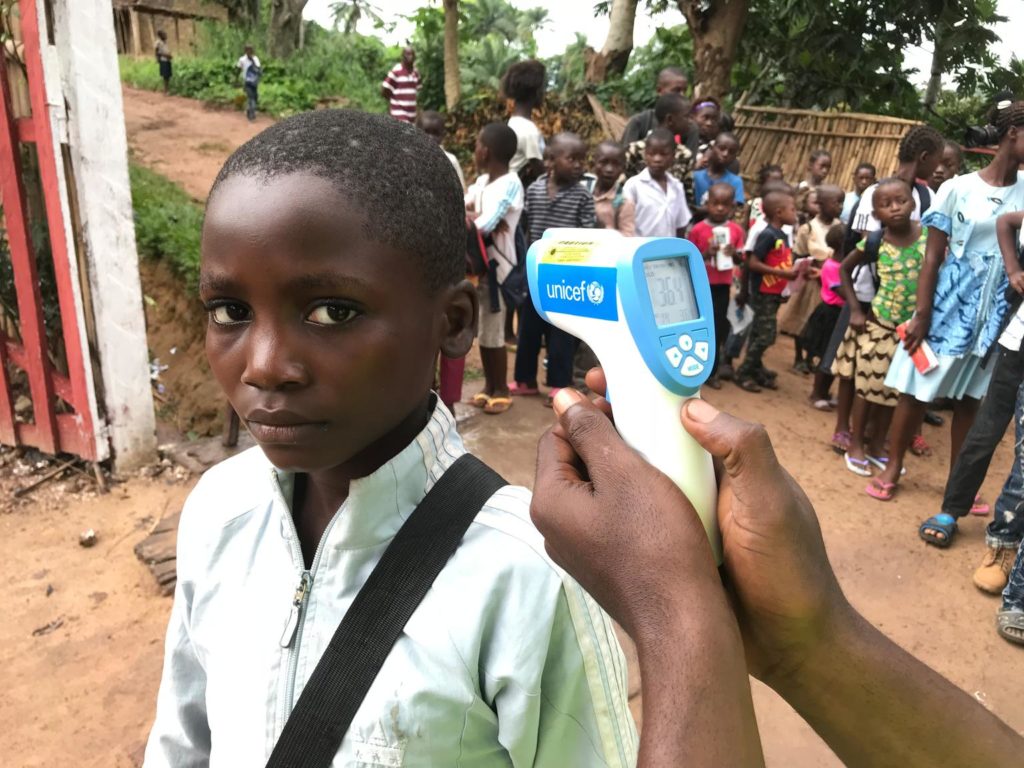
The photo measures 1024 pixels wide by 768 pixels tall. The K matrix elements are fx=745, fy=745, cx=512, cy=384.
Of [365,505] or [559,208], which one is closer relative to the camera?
[365,505]

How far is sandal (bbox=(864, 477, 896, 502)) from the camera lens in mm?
4156

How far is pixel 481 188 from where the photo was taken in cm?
449

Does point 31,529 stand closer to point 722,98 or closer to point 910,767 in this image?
point 910,767

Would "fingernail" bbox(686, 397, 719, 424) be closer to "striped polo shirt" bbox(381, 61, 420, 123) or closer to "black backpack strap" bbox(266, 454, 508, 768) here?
"black backpack strap" bbox(266, 454, 508, 768)

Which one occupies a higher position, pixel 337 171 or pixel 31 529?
pixel 337 171

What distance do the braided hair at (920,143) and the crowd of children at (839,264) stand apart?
0.5 inches

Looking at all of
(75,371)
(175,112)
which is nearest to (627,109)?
(175,112)

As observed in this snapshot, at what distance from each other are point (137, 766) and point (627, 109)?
11881 mm

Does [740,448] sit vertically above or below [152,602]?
above

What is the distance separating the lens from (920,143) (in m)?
4.57

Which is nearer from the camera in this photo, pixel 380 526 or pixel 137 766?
pixel 380 526

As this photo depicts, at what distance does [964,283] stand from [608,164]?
7.14 ft

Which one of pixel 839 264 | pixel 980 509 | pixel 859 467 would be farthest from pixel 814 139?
pixel 980 509

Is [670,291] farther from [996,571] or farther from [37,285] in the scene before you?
[37,285]
